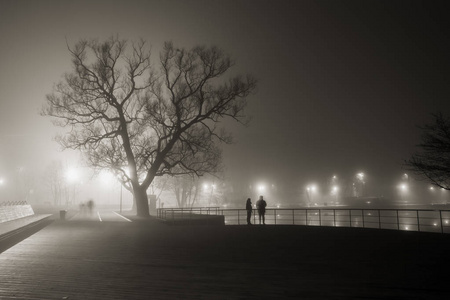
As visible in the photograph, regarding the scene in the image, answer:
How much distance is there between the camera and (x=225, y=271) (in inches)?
374

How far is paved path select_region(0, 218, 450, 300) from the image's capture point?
7297 mm

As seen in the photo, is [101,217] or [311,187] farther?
[311,187]

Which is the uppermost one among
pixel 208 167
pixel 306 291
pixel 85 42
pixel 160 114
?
pixel 85 42

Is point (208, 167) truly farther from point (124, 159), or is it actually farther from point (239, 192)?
point (239, 192)

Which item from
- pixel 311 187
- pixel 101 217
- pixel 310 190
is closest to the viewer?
pixel 101 217

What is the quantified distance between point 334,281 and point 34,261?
8401 mm

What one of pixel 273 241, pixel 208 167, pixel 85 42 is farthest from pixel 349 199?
pixel 273 241

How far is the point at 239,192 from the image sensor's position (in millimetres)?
108312

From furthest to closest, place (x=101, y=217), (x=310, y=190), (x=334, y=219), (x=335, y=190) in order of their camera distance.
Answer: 1. (x=335, y=190)
2. (x=310, y=190)
3. (x=101, y=217)
4. (x=334, y=219)

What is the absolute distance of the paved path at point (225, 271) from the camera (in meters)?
7.30

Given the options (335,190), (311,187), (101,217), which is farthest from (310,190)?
(101,217)

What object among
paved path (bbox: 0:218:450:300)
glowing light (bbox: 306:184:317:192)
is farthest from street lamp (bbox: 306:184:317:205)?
paved path (bbox: 0:218:450:300)

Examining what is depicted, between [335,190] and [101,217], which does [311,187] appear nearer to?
[335,190]

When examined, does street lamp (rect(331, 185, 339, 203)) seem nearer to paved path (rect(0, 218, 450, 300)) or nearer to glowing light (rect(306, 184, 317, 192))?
glowing light (rect(306, 184, 317, 192))
